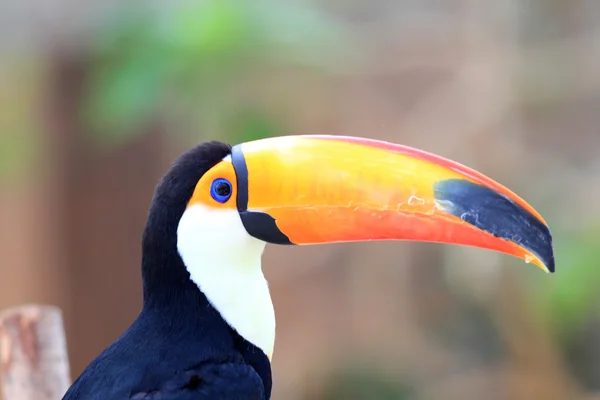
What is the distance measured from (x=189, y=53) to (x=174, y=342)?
168 cm

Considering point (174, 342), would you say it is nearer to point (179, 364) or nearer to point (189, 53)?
point (179, 364)

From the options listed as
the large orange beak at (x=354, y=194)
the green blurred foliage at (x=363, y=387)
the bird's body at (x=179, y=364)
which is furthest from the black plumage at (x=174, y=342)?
the green blurred foliage at (x=363, y=387)

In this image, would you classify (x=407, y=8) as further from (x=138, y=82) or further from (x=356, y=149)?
(x=356, y=149)

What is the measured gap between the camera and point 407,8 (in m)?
4.55

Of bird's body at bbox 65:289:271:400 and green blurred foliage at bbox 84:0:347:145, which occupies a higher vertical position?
green blurred foliage at bbox 84:0:347:145

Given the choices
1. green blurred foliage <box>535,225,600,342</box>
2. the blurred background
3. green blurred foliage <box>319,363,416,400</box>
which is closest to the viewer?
green blurred foliage <box>535,225,600,342</box>

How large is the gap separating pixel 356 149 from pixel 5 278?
350 cm

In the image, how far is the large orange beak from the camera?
1.79m

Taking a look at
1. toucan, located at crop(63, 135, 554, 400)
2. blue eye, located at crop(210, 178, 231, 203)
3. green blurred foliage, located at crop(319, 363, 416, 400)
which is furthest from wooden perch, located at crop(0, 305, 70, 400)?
green blurred foliage, located at crop(319, 363, 416, 400)

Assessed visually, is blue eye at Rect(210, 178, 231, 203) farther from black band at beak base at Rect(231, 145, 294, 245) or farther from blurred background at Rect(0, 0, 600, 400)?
blurred background at Rect(0, 0, 600, 400)

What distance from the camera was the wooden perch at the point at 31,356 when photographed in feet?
6.99

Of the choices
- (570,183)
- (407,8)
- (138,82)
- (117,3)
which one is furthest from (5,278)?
(570,183)

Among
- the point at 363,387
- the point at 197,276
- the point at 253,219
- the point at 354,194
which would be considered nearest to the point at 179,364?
the point at 197,276

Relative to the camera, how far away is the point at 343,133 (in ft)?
14.6
